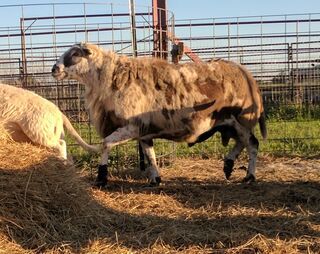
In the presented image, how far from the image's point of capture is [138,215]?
5.70m

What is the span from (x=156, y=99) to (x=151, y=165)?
3.38 feet

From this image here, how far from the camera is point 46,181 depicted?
535 centimetres

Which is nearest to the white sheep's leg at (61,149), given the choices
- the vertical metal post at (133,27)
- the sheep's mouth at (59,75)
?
the sheep's mouth at (59,75)

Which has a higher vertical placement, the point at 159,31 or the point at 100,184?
the point at 159,31

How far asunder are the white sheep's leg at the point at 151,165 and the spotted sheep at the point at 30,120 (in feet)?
4.87

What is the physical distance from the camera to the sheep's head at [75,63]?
742cm

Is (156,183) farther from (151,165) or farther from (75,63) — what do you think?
(75,63)

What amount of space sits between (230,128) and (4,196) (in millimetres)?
3911

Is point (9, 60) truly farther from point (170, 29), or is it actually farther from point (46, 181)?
point (46, 181)

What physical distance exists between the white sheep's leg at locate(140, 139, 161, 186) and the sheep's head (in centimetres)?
136

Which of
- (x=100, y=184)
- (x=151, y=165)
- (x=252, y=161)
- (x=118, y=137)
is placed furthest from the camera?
(x=252, y=161)

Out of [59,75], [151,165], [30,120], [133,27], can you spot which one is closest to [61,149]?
[30,120]

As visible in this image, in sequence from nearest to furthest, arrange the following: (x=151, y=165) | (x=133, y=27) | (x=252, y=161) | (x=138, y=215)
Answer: (x=138, y=215) < (x=151, y=165) < (x=252, y=161) < (x=133, y=27)

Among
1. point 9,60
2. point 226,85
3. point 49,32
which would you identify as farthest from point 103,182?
point 9,60
